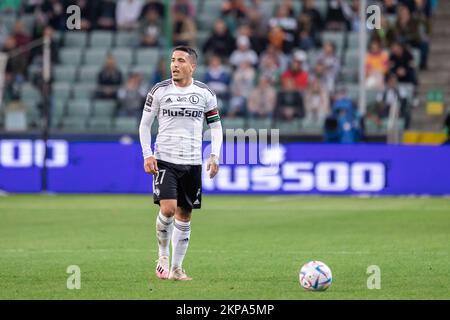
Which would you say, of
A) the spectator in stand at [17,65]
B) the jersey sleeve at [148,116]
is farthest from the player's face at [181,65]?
the spectator in stand at [17,65]

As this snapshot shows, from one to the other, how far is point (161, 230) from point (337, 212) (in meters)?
9.33

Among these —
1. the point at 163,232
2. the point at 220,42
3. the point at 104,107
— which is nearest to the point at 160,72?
the point at 104,107

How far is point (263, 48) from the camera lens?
30.5m

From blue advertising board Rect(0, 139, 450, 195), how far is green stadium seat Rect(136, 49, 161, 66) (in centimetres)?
513

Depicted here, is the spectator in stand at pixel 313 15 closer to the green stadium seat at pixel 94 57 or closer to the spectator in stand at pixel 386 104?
the spectator in stand at pixel 386 104

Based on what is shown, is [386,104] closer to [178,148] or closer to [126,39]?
[126,39]

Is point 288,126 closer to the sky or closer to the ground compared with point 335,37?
closer to the ground

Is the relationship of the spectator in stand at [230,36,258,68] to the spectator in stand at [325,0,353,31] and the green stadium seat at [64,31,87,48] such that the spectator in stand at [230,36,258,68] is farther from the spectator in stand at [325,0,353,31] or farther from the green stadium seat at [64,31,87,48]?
the green stadium seat at [64,31,87,48]

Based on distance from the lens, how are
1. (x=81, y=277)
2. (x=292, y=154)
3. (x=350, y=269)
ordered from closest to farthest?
(x=81, y=277) → (x=350, y=269) → (x=292, y=154)

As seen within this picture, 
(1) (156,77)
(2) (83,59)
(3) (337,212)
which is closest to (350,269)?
(3) (337,212)

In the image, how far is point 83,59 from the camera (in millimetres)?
31297

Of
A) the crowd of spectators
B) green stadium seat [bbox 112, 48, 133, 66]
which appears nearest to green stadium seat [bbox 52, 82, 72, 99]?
the crowd of spectators

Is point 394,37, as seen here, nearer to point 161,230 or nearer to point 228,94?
point 228,94

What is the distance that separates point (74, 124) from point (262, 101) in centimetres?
425
